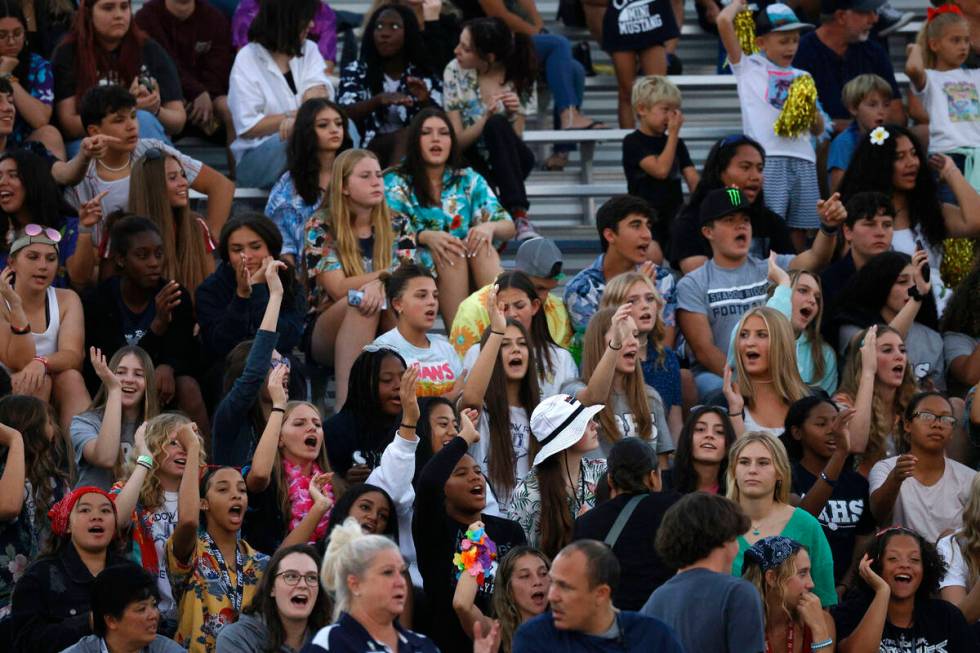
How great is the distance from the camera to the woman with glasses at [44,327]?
9164 mm

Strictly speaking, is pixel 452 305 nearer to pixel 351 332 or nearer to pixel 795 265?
pixel 351 332

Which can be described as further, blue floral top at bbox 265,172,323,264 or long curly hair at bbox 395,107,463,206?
long curly hair at bbox 395,107,463,206

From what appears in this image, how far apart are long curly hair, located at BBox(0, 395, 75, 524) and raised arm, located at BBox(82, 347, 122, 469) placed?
0.17 m

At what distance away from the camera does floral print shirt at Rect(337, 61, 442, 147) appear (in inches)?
457

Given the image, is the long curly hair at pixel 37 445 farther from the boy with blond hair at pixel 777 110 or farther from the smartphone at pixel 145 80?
the boy with blond hair at pixel 777 110

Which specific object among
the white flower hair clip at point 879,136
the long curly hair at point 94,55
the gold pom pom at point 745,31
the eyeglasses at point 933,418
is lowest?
the eyeglasses at point 933,418

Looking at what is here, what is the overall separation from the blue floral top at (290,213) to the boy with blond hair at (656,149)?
6.08 feet

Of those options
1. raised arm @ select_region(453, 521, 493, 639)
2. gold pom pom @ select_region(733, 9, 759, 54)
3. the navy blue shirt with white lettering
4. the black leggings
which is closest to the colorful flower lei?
raised arm @ select_region(453, 521, 493, 639)

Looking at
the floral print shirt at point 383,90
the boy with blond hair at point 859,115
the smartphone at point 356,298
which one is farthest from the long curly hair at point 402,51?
the boy with blond hair at point 859,115

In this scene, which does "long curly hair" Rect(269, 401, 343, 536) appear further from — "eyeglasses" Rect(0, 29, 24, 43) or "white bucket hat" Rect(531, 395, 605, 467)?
"eyeglasses" Rect(0, 29, 24, 43)

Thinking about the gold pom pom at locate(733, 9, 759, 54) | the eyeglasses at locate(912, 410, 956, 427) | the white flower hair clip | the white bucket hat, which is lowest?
the eyeglasses at locate(912, 410, 956, 427)

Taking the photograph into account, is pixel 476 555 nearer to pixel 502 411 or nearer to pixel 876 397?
pixel 502 411

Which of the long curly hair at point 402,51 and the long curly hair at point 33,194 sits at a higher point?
the long curly hair at point 402,51

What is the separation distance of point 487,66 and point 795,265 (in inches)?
84.6
